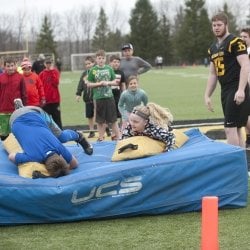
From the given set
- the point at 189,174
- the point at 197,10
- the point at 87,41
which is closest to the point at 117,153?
the point at 189,174

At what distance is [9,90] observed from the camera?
8523 mm

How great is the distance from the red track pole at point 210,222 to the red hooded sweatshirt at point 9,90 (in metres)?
5.60

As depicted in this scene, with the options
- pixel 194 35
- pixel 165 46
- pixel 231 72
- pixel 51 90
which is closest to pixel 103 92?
pixel 51 90

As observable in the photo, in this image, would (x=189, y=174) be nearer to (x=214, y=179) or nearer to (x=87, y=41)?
(x=214, y=179)

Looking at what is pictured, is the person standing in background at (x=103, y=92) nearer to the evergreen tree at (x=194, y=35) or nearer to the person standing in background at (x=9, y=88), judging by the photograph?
the person standing in background at (x=9, y=88)

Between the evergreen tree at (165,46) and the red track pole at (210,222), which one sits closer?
the red track pole at (210,222)

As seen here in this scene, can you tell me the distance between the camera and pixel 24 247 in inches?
175

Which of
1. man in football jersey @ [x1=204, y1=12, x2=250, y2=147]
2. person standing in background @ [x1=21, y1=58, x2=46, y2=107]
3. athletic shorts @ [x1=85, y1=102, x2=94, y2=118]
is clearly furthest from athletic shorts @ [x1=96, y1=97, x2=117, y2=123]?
man in football jersey @ [x1=204, y1=12, x2=250, y2=147]

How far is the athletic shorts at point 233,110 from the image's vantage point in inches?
267

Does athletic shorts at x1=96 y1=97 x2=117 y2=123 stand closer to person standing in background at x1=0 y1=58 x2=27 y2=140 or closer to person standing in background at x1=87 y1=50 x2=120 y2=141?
person standing in background at x1=87 y1=50 x2=120 y2=141

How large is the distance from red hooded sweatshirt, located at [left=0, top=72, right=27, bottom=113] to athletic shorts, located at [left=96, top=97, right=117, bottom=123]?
1.81 meters

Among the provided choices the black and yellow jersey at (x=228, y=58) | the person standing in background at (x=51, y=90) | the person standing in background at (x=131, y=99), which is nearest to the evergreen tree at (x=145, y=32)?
the person standing in background at (x=51, y=90)

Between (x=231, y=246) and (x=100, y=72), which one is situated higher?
(x=100, y=72)

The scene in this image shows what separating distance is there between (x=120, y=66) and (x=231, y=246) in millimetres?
7019
